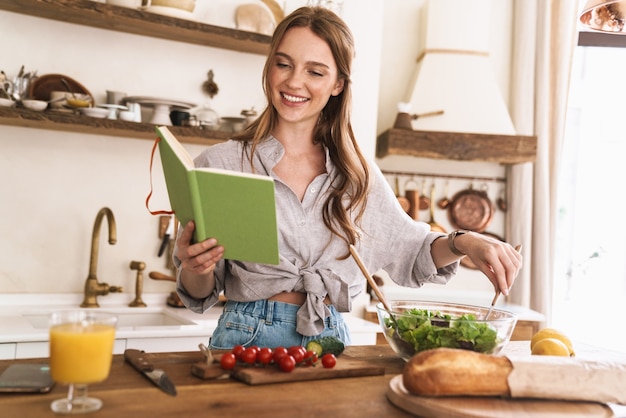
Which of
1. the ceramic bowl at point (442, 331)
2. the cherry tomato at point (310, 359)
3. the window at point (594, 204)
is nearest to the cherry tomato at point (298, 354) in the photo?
the cherry tomato at point (310, 359)

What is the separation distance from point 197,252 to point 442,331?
52 centimetres

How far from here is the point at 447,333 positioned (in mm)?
1395

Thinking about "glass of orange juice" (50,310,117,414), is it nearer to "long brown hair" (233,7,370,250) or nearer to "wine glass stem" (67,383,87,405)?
"wine glass stem" (67,383,87,405)

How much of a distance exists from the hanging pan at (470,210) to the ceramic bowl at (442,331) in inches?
93.2

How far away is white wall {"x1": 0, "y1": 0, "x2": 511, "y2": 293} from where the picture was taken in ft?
Result: 9.66

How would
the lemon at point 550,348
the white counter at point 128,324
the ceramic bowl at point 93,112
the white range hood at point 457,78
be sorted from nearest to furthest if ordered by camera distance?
the lemon at point 550,348
the white counter at point 128,324
the ceramic bowl at point 93,112
the white range hood at point 457,78

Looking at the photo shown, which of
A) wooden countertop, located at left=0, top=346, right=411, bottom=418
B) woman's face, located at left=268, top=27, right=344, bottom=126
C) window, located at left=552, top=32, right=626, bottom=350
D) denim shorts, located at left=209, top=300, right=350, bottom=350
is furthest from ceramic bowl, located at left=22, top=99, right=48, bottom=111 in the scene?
window, located at left=552, top=32, right=626, bottom=350

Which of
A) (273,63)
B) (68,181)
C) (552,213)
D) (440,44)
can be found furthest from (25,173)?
(552,213)

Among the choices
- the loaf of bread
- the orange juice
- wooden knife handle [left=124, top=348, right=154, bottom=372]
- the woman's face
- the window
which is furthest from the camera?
the window

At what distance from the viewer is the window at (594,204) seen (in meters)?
4.33

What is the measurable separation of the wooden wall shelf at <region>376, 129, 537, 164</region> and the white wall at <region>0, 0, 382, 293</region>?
777 mm

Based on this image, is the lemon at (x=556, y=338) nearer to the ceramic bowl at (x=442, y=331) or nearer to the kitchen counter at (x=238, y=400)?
the ceramic bowl at (x=442, y=331)

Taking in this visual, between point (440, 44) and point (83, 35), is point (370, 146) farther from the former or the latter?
point (83, 35)

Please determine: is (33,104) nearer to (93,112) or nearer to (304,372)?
(93,112)
